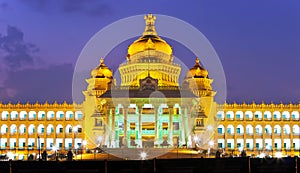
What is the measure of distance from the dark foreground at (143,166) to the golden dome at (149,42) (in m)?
71.4

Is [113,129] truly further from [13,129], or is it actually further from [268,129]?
[268,129]

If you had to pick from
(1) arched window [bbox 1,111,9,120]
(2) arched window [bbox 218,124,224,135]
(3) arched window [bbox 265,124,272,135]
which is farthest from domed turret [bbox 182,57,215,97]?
(1) arched window [bbox 1,111,9,120]

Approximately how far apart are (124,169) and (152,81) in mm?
49679

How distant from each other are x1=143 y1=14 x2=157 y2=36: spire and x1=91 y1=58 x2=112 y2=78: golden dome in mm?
12449

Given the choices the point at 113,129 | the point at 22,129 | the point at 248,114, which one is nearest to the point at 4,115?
the point at 22,129

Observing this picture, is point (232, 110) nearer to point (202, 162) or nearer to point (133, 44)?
point (133, 44)

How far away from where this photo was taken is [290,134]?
10038 centimetres

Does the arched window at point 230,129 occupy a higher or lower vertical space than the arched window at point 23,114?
lower

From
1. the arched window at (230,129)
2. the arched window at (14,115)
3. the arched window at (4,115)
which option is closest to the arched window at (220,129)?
the arched window at (230,129)

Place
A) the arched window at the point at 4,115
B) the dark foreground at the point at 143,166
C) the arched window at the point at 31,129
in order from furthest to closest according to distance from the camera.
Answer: the arched window at the point at 4,115 < the arched window at the point at 31,129 < the dark foreground at the point at 143,166

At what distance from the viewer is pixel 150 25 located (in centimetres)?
10612

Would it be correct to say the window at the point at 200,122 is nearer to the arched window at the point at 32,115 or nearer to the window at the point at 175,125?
the window at the point at 175,125

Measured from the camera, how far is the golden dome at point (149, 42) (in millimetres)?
100250

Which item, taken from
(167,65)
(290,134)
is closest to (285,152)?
(290,134)
